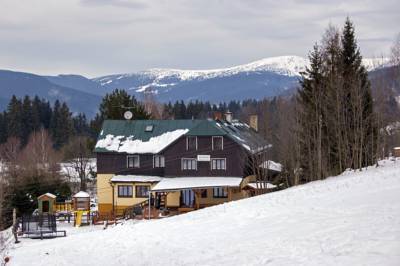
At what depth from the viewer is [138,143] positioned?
50219 millimetres

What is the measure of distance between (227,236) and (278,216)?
281cm

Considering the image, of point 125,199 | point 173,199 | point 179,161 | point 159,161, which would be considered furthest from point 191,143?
point 125,199

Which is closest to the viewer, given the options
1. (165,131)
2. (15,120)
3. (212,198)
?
(212,198)

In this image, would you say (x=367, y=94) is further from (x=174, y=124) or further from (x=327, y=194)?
(x=174, y=124)

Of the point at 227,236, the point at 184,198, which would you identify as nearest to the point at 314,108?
the point at 184,198

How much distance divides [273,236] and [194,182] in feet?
92.4

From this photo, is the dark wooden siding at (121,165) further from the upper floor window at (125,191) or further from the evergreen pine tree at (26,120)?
the evergreen pine tree at (26,120)

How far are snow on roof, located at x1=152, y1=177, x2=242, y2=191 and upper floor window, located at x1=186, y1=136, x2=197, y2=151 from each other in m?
2.41

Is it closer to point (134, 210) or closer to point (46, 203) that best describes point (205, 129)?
point (134, 210)

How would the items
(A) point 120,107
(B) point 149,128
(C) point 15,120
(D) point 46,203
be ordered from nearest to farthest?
(D) point 46,203
(B) point 149,128
(A) point 120,107
(C) point 15,120

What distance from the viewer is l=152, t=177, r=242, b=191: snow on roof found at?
43656 mm

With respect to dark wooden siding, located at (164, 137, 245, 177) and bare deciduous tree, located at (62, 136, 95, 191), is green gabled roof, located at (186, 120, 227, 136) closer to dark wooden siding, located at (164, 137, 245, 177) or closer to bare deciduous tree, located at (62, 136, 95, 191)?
dark wooden siding, located at (164, 137, 245, 177)

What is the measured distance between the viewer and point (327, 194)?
25.2 meters

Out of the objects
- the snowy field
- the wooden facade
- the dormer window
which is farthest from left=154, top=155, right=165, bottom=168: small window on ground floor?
the snowy field
